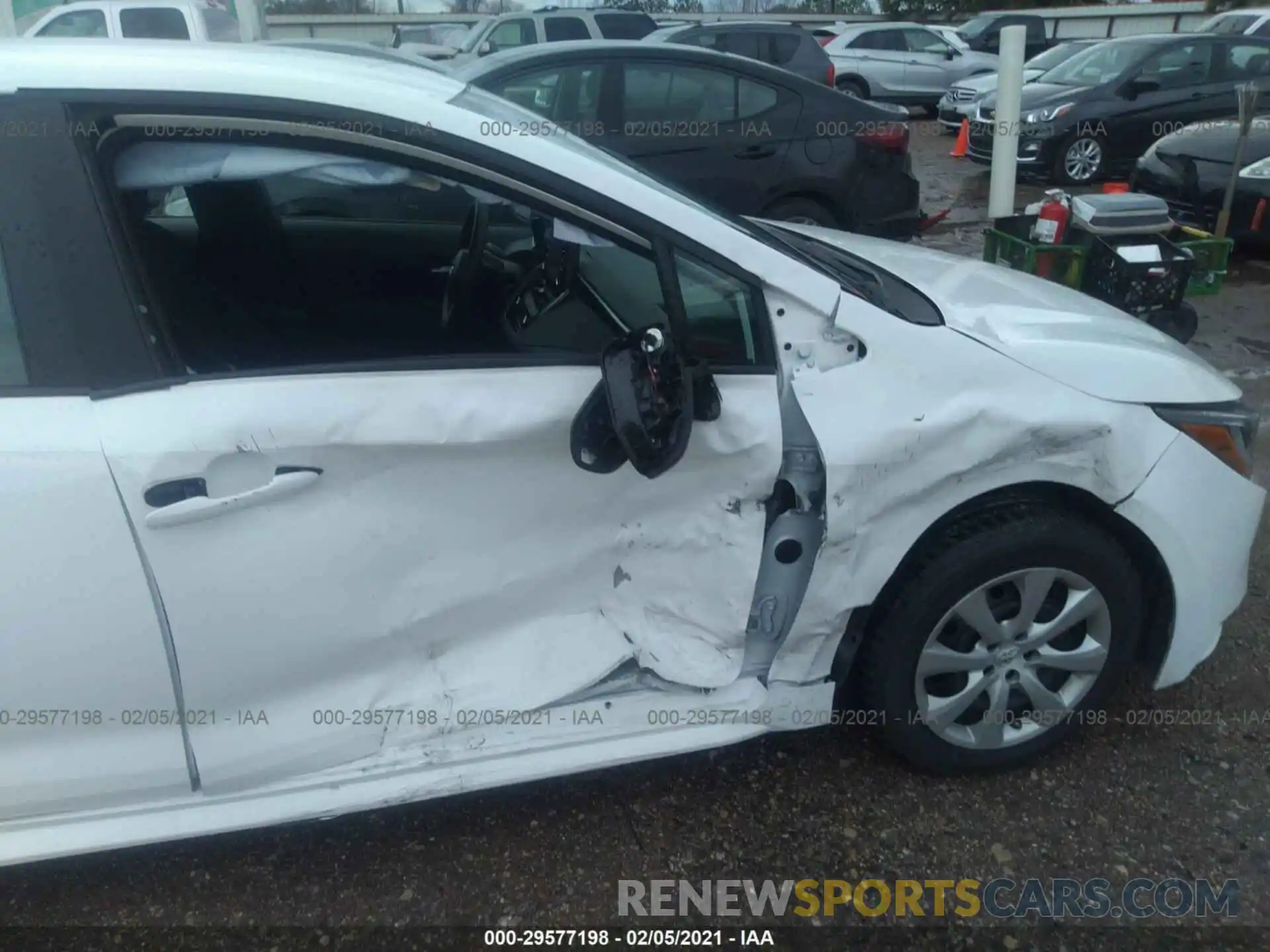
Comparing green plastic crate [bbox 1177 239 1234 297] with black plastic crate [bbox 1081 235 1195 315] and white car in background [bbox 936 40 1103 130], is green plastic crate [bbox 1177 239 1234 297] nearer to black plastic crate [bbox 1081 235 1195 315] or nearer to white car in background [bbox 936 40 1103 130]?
black plastic crate [bbox 1081 235 1195 315]

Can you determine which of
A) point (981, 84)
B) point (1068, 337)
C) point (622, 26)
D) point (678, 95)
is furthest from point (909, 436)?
point (622, 26)

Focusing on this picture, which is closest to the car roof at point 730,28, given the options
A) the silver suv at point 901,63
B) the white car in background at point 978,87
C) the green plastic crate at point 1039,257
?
the white car in background at point 978,87

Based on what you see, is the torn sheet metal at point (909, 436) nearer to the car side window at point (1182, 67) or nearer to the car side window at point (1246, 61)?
the car side window at point (1182, 67)

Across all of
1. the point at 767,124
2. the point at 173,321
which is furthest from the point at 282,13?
the point at 173,321

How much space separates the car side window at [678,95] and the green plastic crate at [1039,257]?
6.63 ft

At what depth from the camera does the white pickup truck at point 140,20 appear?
11227 mm

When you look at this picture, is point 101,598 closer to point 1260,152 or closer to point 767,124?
point 767,124

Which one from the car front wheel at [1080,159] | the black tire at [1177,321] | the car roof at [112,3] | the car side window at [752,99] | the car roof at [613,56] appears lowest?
the black tire at [1177,321]

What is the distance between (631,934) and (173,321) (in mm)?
1565

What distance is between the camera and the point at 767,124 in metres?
6.25

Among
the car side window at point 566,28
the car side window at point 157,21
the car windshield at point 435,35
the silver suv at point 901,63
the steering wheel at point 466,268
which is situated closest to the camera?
the steering wheel at point 466,268

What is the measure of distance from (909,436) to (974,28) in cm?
2065

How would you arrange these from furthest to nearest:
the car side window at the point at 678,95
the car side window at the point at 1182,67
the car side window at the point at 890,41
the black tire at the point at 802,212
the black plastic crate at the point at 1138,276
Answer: the car side window at the point at 890,41, the car side window at the point at 1182,67, the black tire at the point at 802,212, the car side window at the point at 678,95, the black plastic crate at the point at 1138,276

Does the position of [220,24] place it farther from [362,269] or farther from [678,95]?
[362,269]
